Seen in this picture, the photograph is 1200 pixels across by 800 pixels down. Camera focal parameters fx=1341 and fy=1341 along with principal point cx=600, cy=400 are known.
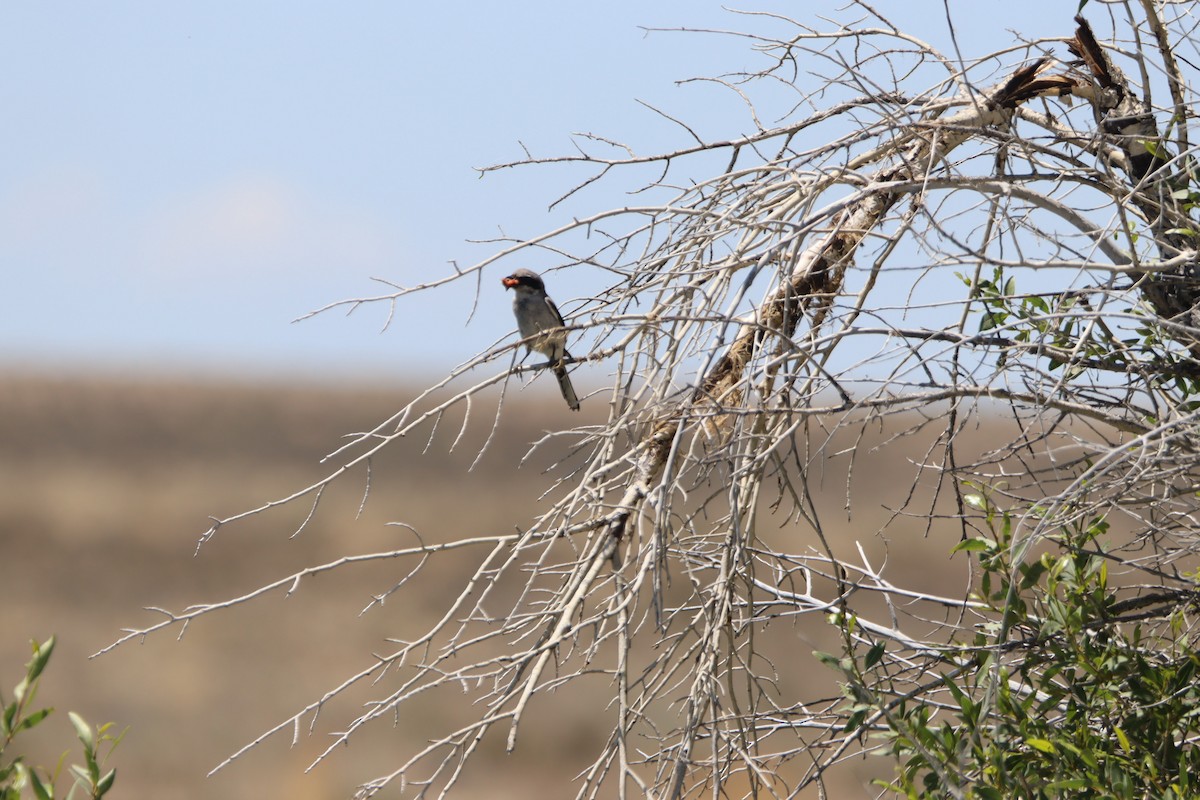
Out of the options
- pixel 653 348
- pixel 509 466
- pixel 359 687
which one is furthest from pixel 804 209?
pixel 509 466

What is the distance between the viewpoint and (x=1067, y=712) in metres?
3.15

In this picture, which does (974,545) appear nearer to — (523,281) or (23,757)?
(23,757)

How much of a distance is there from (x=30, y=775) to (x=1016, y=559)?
1.98 meters

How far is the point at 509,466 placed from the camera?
25.8 meters

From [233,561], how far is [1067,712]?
20.7 meters

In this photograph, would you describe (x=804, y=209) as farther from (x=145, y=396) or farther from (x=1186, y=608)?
Answer: (x=145, y=396)

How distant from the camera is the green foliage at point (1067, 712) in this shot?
115 inches

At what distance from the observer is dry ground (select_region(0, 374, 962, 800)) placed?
17.8 m

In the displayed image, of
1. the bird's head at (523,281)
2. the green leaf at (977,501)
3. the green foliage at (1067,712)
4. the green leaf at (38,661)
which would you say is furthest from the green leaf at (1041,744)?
the bird's head at (523,281)

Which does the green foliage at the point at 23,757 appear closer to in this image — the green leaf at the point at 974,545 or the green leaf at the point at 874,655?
the green leaf at the point at 874,655

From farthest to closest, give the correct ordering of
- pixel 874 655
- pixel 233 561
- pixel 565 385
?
pixel 233 561 < pixel 565 385 < pixel 874 655

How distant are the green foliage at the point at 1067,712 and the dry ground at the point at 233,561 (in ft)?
37.0

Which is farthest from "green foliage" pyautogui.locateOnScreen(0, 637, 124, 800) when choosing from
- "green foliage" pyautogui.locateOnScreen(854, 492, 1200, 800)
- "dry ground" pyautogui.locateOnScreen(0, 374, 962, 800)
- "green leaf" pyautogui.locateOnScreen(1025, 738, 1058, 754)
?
"dry ground" pyautogui.locateOnScreen(0, 374, 962, 800)

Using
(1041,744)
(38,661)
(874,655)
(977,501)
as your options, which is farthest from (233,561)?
(1041,744)
